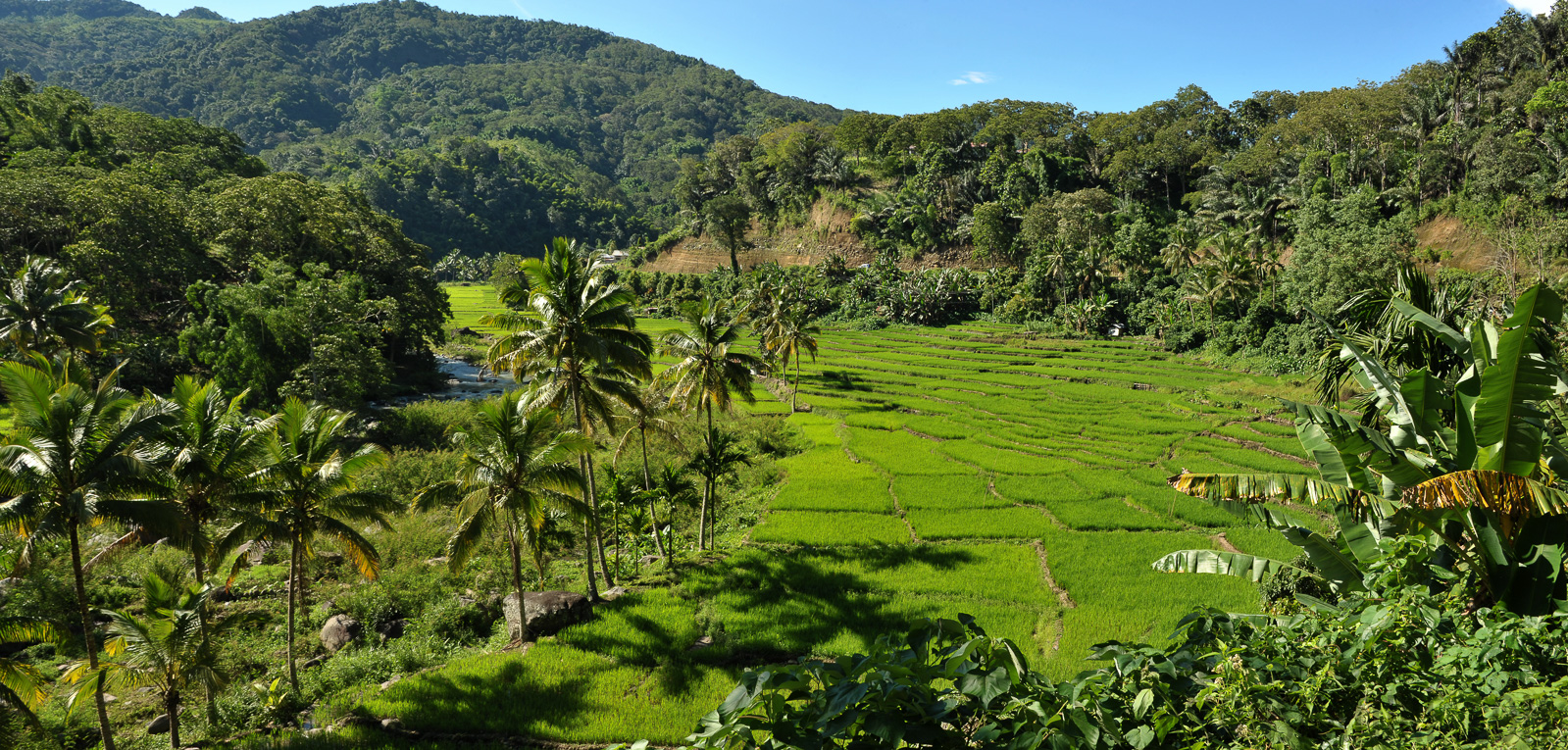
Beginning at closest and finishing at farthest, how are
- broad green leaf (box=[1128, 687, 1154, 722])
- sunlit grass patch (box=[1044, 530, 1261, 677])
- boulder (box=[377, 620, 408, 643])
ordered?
broad green leaf (box=[1128, 687, 1154, 722])
sunlit grass patch (box=[1044, 530, 1261, 677])
boulder (box=[377, 620, 408, 643])

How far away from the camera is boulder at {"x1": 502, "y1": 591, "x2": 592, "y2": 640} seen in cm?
1488

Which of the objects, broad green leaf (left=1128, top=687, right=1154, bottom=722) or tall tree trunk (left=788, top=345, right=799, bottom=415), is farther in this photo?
tall tree trunk (left=788, top=345, right=799, bottom=415)

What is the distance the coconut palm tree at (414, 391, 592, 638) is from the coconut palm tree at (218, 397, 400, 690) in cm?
171

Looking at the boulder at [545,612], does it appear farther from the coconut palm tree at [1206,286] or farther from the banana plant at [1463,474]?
the coconut palm tree at [1206,286]

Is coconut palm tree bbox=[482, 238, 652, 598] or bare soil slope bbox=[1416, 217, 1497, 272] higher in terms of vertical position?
bare soil slope bbox=[1416, 217, 1497, 272]

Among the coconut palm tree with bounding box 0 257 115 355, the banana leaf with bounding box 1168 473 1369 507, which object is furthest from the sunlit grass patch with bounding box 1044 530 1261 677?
the coconut palm tree with bounding box 0 257 115 355

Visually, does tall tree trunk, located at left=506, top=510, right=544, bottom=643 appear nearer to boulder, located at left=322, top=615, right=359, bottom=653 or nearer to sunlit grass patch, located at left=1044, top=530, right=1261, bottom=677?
boulder, located at left=322, top=615, right=359, bottom=653

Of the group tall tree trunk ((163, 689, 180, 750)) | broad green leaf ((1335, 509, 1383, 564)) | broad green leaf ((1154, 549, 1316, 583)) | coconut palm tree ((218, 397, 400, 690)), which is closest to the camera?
broad green leaf ((1335, 509, 1383, 564))

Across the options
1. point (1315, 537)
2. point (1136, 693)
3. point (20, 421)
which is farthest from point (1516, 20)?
point (20, 421)

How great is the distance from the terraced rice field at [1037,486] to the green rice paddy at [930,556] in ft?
0.29

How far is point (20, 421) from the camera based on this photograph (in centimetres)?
1040

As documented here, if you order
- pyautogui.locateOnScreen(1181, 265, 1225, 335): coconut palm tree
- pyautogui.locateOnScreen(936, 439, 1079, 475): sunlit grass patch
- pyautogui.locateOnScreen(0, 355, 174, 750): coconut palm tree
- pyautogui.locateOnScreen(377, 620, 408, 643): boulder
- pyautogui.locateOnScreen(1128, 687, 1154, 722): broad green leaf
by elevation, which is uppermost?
pyautogui.locateOnScreen(1181, 265, 1225, 335): coconut palm tree

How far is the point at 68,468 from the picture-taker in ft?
35.3

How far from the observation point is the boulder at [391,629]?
16047 mm
